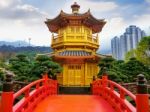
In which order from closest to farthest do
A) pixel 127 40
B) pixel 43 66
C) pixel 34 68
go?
pixel 43 66, pixel 34 68, pixel 127 40

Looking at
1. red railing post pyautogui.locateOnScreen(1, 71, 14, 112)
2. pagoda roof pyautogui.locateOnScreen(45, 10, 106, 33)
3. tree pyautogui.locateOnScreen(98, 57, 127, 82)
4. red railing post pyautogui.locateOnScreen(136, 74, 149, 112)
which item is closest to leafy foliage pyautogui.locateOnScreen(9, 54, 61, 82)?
tree pyautogui.locateOnScreen(98, 57, 127, 82)

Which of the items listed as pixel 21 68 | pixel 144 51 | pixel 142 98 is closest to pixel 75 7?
pixel 144 51

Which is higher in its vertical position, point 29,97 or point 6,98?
point 6,98

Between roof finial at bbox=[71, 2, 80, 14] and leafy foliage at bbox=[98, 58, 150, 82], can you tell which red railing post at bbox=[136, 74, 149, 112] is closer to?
leafy foliage at bbox=[98, 58, 150, 82]

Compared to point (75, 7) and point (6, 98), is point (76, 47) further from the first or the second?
point (6, 98)

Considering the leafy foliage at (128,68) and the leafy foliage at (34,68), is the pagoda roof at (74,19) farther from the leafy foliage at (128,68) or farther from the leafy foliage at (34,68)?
the leafy foliage at (34,68)

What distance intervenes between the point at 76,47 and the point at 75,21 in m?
3.36

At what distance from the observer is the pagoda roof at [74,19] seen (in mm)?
32375

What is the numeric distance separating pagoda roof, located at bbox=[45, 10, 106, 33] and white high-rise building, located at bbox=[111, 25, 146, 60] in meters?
81.4

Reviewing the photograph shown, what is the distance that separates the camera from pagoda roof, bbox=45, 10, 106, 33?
3238cm

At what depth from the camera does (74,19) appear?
33.0 m

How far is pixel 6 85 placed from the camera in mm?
5953

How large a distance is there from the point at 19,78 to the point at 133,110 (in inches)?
724

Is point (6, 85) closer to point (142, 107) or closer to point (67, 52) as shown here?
point (142, 107)
